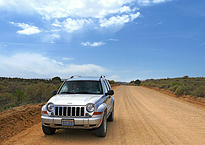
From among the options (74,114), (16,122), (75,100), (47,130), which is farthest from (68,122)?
(16,122)

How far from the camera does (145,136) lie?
A: 6199 millimetres

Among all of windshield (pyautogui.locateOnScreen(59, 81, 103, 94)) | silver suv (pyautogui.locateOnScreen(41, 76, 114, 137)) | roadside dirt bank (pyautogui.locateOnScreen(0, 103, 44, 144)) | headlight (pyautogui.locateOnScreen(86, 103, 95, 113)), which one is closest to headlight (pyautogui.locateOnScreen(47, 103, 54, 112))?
silver suv (pyautogui.locateOnScreen(41, 76, 114, 137))

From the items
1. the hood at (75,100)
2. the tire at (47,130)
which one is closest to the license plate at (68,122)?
the hood at (75,100)

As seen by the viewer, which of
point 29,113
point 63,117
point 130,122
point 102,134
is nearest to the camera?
point 63,117

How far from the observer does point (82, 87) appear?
676 centimetres

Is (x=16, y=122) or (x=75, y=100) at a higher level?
(x=75, y=100)

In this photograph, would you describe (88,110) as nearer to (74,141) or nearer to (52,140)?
(74,141)

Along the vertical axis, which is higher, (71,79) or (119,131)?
(71,79)

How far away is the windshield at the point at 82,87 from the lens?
261 inches

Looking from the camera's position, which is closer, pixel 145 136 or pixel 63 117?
pixel 63 117

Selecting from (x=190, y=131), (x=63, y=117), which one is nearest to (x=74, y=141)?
(x=63, y=117)

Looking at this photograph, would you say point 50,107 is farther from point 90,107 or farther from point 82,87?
point 82,87

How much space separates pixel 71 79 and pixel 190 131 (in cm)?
484

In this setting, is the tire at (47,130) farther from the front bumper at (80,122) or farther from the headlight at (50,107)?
the headlight at (50,107)
